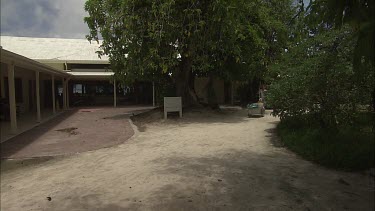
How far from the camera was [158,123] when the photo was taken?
535 inches

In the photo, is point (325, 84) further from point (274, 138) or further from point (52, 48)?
point (52, 48)

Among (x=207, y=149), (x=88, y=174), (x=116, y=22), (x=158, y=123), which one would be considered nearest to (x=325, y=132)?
(x=207, y=149)

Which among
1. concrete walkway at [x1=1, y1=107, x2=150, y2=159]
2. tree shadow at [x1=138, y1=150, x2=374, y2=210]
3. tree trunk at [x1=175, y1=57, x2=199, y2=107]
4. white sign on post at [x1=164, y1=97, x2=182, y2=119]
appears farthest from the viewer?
tree trunk at [x1=175, y1=57, x2=199, y2=107]

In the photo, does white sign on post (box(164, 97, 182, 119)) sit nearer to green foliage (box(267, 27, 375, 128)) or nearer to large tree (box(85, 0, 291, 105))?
large tree (box(85, 0, 291, 105))

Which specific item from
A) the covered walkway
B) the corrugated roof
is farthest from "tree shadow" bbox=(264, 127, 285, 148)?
the corrugated roof

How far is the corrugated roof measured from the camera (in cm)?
2419

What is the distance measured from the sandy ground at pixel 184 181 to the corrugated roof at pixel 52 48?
18.2 metres

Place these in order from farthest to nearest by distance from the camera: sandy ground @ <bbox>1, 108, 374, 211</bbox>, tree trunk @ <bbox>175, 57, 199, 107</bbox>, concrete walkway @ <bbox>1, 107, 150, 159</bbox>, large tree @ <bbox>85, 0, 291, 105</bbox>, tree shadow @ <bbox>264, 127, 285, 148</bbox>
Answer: tree trunk @ <bbox>175, 57, 199, 107</bbox>
large tree @ <bbox>85, 0, 291, 105</bbox>
tree shadow @ <bbox>264, 127, 285, 148</bbox>
concrete walkway @ <bbox>1, 107, 150, 159</bbox>
sandy ground @ <bbox>1, 108, 374, 211</bbox>

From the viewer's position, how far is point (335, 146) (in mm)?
6551

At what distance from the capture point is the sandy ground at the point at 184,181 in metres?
4.32

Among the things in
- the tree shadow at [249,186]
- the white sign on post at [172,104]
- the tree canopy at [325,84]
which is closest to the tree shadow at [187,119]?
the white sign on post at [172,104]

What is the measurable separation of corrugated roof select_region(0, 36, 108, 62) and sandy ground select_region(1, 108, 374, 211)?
18.2 meters

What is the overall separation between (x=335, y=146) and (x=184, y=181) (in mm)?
3444

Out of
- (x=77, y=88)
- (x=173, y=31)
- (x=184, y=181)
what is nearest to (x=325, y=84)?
(x=184, y=181)
